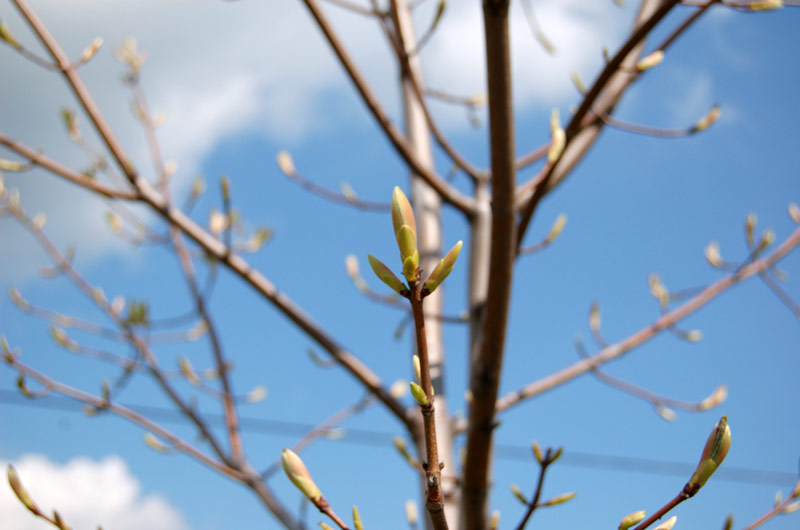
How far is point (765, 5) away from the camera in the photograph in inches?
38.8

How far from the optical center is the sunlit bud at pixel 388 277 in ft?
1.19

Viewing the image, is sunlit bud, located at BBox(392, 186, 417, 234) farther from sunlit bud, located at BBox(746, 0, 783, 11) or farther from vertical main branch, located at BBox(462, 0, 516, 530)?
sunlit bud, located at BBox(746, 0, 783, 11)

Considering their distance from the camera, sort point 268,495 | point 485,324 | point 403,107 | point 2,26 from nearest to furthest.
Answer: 1. point 485,324
2. point 2,26
3. point 268,495
4. point 403,107

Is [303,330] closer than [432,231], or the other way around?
[303,330]

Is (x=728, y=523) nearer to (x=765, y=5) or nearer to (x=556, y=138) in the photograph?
(x=556, y=138)

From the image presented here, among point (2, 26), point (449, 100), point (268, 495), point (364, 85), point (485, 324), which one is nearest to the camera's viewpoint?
point (485, 324)

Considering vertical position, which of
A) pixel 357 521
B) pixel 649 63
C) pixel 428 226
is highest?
pixel 428 226

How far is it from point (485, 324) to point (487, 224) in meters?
0.48

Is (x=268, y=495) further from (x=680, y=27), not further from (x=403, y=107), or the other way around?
(x=680, y=27)

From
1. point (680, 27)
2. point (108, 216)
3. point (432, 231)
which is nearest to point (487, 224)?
point (432, 231)

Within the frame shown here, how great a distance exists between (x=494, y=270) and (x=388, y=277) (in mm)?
480

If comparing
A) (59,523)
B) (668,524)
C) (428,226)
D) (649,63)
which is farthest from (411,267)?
(428,226)

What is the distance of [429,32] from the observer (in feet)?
A: 3.84

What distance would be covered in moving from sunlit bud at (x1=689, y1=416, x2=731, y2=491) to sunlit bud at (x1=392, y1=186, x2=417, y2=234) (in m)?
0.23
